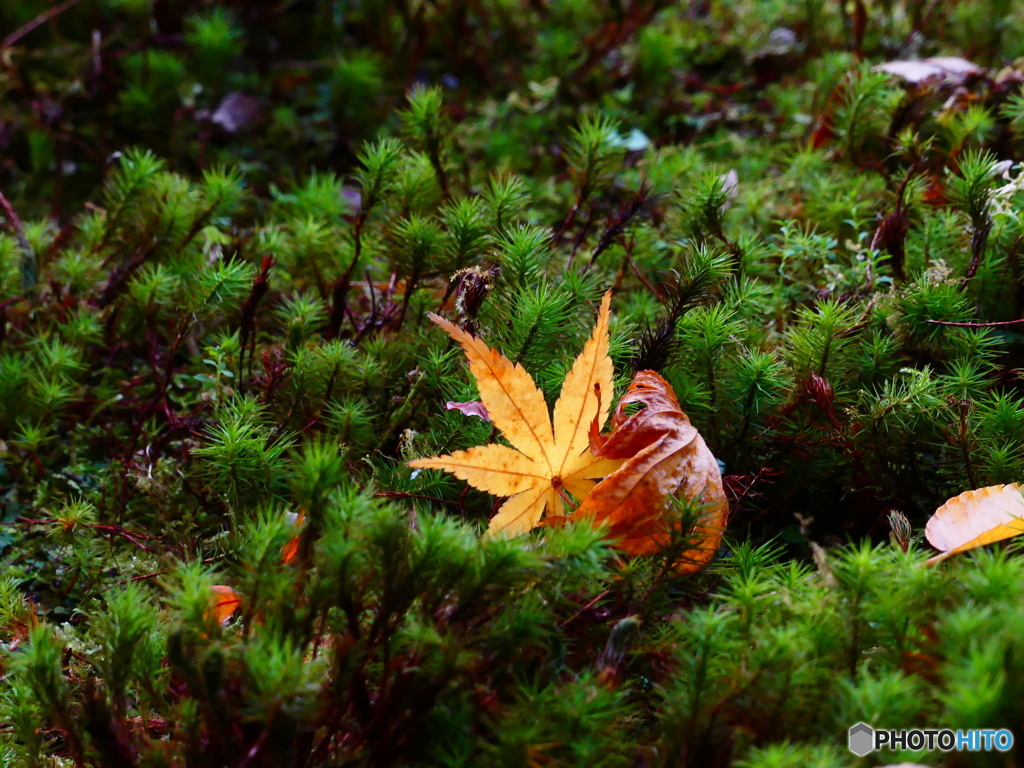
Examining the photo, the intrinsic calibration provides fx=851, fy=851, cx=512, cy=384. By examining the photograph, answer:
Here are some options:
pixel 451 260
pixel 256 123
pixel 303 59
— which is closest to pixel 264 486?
pixel 451 260

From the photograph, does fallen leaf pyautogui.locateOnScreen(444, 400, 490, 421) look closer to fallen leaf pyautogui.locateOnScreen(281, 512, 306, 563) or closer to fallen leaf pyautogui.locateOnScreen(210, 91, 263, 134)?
fallen leaf pyautogui.locateOnScreen(281, 512, 306, 563)

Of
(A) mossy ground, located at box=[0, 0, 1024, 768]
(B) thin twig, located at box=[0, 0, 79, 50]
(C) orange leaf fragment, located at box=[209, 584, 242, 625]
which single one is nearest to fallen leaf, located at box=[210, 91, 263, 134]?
(A) mossy ground, located at box=[0, 0, 1024, 768]

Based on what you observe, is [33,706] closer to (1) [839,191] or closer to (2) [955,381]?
(2) [955,381]

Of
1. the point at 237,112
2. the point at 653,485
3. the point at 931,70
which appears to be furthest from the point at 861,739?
the point at 237,112

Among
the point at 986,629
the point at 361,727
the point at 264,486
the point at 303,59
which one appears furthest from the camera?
the point at 303,59

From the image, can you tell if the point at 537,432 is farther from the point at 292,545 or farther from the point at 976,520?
the point at 976,520

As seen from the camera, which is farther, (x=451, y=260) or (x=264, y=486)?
(x=451, y=260)
